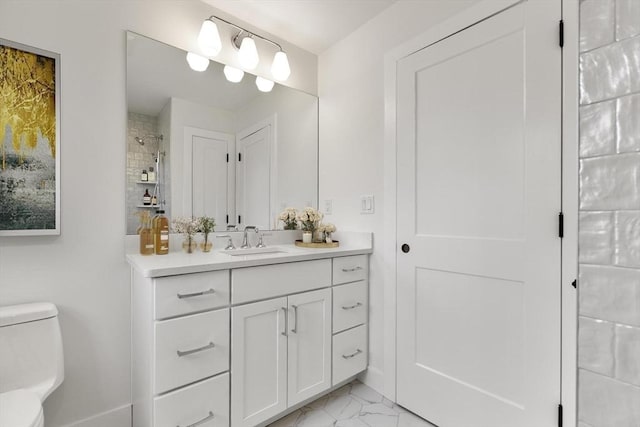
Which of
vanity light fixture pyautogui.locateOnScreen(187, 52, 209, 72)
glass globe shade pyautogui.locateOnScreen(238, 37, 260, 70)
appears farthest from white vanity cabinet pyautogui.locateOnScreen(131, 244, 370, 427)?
glass globe shade pyautogui.locateOnScreen(238, 37, 260, 70)

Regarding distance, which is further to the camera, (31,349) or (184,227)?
(184,227)

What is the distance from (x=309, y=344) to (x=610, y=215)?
1.55 m

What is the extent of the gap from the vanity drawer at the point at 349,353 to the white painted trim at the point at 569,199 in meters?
1.02

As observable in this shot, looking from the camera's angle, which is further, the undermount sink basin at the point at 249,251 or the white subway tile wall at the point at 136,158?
the undermount sink basin at the point at 249,251

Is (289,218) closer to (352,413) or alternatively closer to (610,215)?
(352,413)

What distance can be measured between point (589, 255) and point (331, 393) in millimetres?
1907

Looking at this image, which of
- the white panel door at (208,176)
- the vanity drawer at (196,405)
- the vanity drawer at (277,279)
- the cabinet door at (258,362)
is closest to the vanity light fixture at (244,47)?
the white panel door at (208,176)

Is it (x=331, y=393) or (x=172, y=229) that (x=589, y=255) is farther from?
(x=331, y=393)

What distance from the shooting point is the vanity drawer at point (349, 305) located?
1818 millimetres

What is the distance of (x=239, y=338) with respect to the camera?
4.61 feet

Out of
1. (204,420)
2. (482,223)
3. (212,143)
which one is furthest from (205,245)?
(482,223)

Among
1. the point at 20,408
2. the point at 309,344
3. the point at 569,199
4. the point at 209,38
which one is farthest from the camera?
the point at 209,38

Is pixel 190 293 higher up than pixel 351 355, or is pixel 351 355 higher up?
pixel 190 293

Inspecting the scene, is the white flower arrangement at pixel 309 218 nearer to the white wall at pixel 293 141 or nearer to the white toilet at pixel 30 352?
the white wall at pixel 293 141
